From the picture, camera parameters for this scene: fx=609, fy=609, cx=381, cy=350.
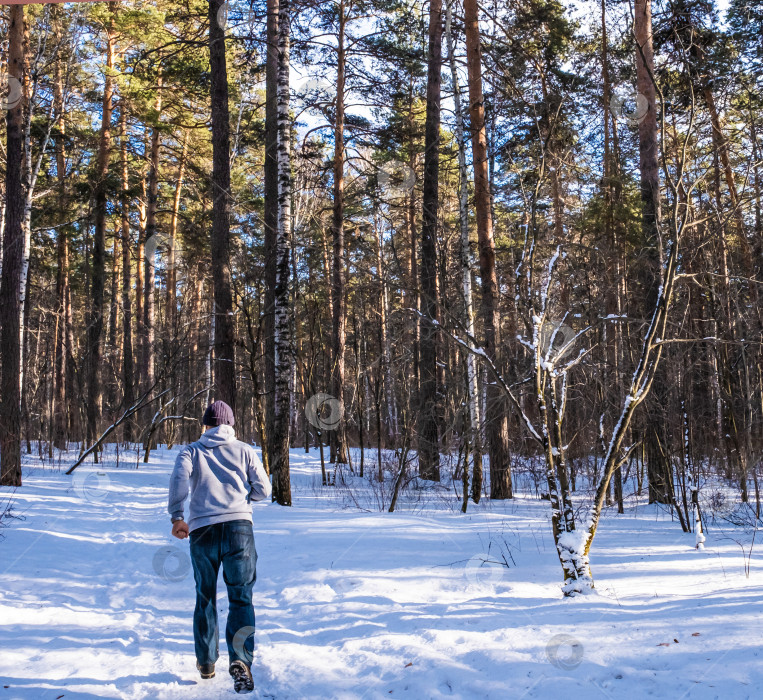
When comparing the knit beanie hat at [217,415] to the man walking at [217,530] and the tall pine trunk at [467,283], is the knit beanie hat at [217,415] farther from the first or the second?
the tall pine trunk at [467,283]

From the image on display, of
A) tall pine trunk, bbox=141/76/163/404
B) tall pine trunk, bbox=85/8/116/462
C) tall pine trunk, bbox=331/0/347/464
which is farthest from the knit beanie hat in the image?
tall pine trunk, bbox=141/76/163/404

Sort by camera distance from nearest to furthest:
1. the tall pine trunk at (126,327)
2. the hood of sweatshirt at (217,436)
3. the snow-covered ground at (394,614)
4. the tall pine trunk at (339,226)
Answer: the snow-covered ground at (394,614) → the hood of sweatshirt at (217,436) → the tall pine trunk at (339,226) → the tall pine trunk at (126,327)

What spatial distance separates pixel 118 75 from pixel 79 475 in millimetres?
12462

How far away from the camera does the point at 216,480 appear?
4059mm

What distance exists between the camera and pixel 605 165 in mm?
19109

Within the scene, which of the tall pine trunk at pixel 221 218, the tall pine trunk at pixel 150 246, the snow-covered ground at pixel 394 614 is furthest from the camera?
the tall pine trunk at pixel 150 246

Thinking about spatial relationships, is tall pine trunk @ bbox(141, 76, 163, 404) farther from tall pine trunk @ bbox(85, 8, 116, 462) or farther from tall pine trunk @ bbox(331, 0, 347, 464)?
tall pine trunk @ bbox(331, 0, 347, 464)

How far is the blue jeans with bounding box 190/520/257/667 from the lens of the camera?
389 centimetres

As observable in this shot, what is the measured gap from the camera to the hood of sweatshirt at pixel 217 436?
4176 mm

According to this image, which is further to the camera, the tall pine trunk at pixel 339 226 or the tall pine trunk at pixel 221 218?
the tall pine trunk at pixel 339 226

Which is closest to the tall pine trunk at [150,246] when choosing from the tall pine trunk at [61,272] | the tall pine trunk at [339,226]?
the tall pine trunk at [61,272]

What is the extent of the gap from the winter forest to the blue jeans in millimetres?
299

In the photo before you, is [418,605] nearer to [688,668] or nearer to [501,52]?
[688,668]

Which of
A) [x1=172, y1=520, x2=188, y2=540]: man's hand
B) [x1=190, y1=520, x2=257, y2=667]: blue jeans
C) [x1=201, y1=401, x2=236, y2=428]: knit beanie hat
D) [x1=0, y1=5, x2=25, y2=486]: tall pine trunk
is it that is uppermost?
[x1=0, y1=5, x2=25, y2=486]: tall pine trunk
